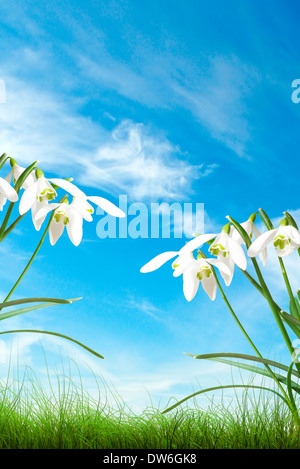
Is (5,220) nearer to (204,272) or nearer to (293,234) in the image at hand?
(204,272)

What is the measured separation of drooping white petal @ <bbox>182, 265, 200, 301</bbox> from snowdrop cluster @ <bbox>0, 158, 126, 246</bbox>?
45 centimetres

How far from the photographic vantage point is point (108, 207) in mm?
2596

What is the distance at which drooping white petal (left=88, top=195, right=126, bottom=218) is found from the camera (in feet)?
8.42

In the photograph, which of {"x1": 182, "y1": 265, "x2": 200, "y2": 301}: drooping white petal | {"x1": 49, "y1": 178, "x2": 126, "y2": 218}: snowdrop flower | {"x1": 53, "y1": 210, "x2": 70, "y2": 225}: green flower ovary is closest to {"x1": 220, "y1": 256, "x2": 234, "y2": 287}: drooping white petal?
{"x1": 182, "y1": 265, "x2": 200, "y2": 301}: drooping white petal

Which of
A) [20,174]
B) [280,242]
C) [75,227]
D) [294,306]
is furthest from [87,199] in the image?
[294,306]

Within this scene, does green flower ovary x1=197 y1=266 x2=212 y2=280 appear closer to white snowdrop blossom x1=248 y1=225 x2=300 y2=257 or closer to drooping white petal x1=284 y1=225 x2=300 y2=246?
white snowdrop blossom x1=248 y1=225 x2=300 y2=257

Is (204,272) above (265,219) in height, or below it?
below

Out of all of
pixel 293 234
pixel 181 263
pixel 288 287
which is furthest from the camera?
pixel 288 287

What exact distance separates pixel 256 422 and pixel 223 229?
103 cm

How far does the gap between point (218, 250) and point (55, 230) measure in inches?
33.8

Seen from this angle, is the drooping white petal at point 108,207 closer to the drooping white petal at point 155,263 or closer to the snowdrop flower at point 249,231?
the drooping white petal at point 155,263

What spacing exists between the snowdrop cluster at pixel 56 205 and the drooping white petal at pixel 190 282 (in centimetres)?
45
